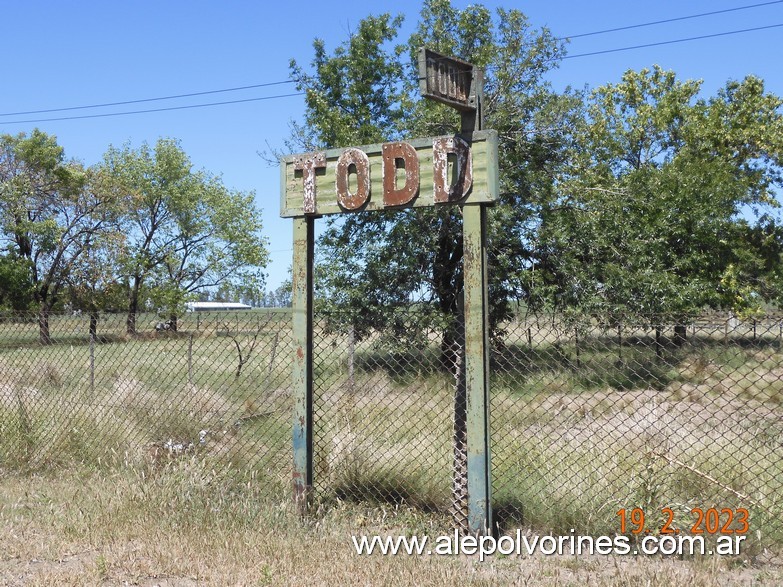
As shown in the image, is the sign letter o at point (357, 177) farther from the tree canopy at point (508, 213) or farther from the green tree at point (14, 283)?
the green tree at point (14, 283)

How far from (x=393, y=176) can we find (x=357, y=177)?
0.29 meters

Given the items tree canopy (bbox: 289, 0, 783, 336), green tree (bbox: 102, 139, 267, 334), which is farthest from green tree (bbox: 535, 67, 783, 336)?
green tree (bbox: 102, 139, 267, 334)

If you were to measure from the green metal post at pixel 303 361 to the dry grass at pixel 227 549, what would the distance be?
0.82ft

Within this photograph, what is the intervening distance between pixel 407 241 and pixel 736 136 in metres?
18.3

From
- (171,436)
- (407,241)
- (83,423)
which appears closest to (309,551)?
(171,436)

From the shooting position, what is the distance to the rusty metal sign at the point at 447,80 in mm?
4840

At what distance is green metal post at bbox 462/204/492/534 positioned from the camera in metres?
4.91

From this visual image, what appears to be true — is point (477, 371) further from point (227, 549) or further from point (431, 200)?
point (227, 549)

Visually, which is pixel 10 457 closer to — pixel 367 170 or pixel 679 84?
pixel 367 170

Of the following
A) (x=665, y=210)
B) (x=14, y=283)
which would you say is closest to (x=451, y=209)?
(x=665, y=210)

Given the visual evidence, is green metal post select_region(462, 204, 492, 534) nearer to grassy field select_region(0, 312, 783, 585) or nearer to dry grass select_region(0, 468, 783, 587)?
grassy field select_region(0, 312, 783, 585)

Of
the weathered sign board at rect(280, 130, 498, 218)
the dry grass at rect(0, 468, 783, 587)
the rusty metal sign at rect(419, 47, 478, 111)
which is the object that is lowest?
the dry grass at rect(0, 468, 783, 587)

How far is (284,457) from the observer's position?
6.55 metres

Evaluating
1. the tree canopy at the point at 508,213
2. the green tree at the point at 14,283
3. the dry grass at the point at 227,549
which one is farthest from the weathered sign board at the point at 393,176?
the green tree at the point at 14,283
